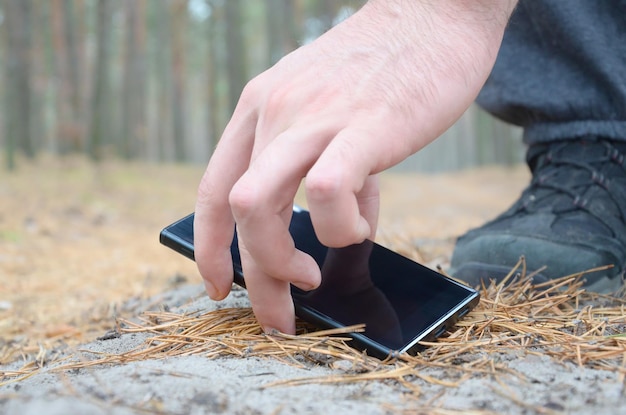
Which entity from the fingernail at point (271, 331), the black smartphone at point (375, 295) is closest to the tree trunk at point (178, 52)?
the black smartphone at point (375, 295)

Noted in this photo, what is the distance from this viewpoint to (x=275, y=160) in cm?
92

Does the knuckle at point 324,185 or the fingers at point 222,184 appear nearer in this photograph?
the knuckle at point 324,185

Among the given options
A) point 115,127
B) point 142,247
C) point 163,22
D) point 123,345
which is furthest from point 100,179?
point 115,127

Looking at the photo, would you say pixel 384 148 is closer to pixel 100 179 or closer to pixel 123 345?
pixel 123 345

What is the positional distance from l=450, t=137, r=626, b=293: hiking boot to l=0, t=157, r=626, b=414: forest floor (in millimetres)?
398

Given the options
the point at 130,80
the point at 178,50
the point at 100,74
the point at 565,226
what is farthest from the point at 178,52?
the point at 565,226

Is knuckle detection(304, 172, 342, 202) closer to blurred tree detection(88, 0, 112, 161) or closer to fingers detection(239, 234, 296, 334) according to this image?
fingers detection(239, 234, 296, 334)

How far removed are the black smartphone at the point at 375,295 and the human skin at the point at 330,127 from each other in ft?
0.31

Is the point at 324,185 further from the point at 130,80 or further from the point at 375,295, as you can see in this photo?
the point at 130,80

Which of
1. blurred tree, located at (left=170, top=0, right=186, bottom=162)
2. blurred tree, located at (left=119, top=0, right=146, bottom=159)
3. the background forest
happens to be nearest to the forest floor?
the background forest

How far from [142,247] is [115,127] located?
1519cm

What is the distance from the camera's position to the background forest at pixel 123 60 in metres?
8.33

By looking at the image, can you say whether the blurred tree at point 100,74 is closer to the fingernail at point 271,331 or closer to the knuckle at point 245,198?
the fingernail at point 271,331

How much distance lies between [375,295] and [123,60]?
41.4 ft
